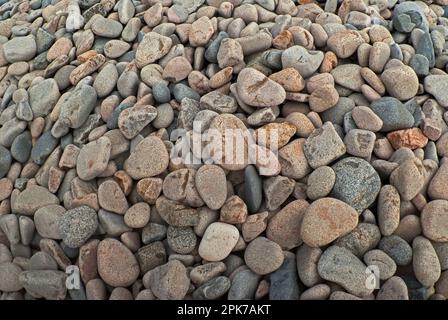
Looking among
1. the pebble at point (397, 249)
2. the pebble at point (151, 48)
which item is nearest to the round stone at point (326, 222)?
the pebble at point (397, 249)

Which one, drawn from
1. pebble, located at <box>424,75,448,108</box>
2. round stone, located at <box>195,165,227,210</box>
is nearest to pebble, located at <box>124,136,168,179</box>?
round stone, located at <box>195,165,227,210</box>

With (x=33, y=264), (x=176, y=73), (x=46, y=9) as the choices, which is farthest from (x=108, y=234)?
(x=46, y=9)

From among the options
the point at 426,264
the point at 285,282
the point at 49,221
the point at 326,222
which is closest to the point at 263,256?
the point at 285,282

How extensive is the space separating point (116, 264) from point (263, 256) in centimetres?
41

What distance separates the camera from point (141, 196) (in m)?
1.28

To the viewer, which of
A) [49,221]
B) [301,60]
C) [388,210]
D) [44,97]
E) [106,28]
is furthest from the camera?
[106,28]

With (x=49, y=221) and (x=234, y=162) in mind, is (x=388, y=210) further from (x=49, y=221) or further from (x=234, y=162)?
(x=49, y=221)

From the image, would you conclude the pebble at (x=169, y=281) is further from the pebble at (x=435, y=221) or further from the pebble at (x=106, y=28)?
the pebble at (x=106, y=28)

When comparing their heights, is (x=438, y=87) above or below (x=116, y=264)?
above

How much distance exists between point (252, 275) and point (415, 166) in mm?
550

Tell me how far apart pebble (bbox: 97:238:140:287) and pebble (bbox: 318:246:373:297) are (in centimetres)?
52

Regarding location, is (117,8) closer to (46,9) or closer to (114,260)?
(46,9)

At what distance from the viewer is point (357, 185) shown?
3.96 ft

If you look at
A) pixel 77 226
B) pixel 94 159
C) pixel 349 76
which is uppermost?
pixel 349 76
